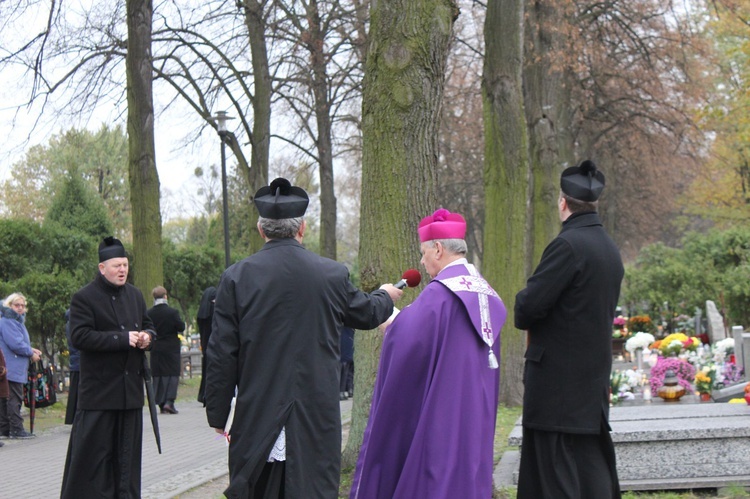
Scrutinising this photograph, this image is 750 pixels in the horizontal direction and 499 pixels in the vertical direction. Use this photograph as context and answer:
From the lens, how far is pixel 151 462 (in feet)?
38.1

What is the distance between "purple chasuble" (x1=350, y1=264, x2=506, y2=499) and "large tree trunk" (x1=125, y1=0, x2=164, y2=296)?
44.6 feet

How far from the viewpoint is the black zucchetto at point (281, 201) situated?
5598 mm

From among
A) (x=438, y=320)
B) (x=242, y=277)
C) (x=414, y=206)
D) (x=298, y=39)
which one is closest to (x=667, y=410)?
(x=414, y=206)

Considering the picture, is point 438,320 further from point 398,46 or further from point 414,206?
point 398,46

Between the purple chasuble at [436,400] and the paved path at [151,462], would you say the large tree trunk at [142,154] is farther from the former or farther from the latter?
the purple chasuble at [436,400]

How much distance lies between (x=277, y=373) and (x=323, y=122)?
2178cm

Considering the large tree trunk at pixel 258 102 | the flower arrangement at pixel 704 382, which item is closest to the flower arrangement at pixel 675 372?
the flower arrangement at pixel 704 382

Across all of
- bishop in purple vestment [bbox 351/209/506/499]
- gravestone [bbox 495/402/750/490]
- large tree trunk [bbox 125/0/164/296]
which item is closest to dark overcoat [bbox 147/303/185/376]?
large tree trunk [bbox 125/0/164/296]

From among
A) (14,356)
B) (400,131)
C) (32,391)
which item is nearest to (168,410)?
(32,391)

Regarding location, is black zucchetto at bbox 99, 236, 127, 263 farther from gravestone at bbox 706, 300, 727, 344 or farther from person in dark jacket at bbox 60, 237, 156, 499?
gravestone at bbox 706, 300, 727, 344

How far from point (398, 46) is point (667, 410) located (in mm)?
4296

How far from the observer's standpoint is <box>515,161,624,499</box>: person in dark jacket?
5.89m

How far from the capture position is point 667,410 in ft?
31.3

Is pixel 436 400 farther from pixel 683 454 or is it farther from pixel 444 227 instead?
pixel 683 454
